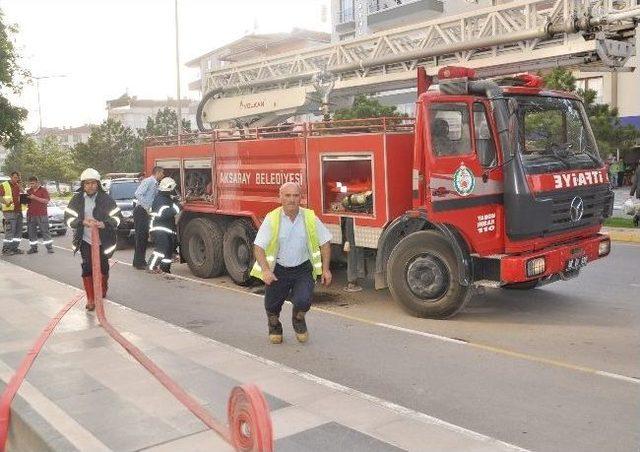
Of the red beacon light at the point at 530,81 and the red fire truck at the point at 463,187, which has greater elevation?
the red beacon light at the point at 530,81

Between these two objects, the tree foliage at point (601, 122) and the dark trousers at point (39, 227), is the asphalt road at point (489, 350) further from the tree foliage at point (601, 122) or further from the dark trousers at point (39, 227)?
the tree foliage at point (601, 122)

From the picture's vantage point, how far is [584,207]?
708cm

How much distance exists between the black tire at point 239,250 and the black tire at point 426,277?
8.62 ft

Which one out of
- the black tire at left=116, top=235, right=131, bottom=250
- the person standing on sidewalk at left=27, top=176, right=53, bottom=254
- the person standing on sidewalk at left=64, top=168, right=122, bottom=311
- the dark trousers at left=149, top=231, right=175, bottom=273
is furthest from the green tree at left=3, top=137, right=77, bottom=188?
the person standing on sidewalk at left=64, top=168, right=122, bottom=311

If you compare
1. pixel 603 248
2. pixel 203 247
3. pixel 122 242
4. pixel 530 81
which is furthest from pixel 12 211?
pixel 603 248

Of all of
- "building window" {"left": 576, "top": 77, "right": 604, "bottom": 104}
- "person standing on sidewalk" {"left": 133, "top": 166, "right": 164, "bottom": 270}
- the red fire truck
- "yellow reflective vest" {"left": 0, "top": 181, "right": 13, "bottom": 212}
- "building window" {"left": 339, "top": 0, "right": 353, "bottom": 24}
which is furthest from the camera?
"building window" {"left": 339, "top": 0, "right": 353, "bottom": 24}

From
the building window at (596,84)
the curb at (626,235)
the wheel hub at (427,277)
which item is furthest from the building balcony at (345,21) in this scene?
the wheel hub at (427,277)

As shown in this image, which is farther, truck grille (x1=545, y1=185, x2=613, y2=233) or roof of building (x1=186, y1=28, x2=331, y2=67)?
roof of building (x1=186, y1=28, x2=331, y2=67)

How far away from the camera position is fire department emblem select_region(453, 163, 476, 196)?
21.8ft

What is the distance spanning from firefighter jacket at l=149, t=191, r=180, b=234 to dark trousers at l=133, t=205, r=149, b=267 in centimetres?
71

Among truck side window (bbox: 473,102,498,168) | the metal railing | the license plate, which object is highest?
the metal railing

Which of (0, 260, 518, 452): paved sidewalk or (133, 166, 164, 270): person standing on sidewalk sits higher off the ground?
(133, 166, 164, 270): person standing on sidewalk

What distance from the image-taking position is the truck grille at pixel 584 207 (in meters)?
6.71

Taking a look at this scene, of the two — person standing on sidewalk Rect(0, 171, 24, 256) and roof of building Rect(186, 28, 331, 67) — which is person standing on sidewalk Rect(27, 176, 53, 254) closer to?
person standing on sidewalk Rect(0, 171, 24, 256)
